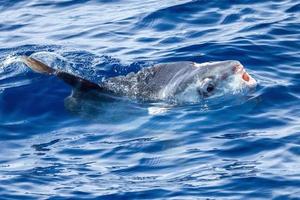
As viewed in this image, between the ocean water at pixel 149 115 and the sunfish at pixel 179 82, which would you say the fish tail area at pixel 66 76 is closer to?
the sunfish at pixel 179 82

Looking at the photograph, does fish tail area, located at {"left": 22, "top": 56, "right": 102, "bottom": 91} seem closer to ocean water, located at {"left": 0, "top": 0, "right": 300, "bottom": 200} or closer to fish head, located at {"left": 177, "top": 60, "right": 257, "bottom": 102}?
ocean water, located at {"left": 0, "top": 0, "right": 300, "bottom": 200}

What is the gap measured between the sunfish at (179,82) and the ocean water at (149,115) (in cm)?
20

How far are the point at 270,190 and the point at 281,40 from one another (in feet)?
21.3

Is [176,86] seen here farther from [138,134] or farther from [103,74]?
[103,74]

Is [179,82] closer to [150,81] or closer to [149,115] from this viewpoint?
[150,81]

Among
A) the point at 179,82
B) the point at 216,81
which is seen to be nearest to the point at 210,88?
the point at 216,81

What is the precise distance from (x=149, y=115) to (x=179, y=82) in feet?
2.30

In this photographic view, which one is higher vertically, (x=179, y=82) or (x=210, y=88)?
(x=179, y=82)

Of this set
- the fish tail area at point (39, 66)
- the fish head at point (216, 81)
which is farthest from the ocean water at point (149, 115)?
the fish tail area at point (39, 66)

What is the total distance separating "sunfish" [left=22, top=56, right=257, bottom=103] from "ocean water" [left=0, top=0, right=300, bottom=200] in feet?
0.66

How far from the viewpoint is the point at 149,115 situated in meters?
12.3

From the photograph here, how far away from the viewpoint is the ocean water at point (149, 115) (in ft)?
32.8

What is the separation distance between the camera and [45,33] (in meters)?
17.5

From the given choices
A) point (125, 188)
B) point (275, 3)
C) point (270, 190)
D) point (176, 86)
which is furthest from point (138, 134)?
point (275, 3)
